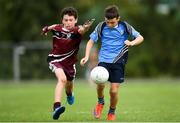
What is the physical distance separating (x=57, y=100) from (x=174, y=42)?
100ft

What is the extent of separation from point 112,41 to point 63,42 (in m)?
1.03

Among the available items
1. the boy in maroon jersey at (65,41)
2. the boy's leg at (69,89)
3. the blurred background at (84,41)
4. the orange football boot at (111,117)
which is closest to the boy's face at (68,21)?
the boy in maroon jersey at (65,41)

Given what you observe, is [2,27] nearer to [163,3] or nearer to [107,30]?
[163,3]

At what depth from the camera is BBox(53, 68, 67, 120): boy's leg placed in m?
13.3

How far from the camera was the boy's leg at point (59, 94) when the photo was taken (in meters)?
13.3

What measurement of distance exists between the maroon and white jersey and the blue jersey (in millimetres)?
556

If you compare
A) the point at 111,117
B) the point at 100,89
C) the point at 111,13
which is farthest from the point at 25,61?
the point at 111,13

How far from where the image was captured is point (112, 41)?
14.0 meters

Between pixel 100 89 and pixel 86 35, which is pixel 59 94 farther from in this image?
pixel 86 35

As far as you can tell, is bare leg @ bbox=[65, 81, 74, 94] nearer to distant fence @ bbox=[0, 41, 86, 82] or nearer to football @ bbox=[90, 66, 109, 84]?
football @ bbox=[90, 66, 109, 84]

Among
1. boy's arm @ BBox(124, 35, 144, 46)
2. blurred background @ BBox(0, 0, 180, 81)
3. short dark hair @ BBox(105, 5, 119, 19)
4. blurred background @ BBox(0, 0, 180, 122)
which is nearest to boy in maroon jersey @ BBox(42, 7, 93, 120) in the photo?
short dark hair @ BBox(105, 5, 119, 19)

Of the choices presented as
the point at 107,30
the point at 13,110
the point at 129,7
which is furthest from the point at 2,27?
the point at 107,30

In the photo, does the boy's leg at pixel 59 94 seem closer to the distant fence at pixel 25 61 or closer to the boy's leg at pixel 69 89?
the boy's leg at pixel 69 89

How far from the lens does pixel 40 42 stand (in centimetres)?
3962
